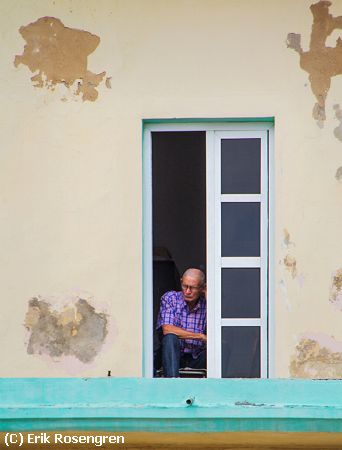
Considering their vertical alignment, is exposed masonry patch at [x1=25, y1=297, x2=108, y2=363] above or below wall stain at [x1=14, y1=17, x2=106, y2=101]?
below

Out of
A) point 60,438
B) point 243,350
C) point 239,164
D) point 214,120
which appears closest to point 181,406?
point 243,350

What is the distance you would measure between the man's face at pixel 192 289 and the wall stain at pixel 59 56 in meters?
1.59

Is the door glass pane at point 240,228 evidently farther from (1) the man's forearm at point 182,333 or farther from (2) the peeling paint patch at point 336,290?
(1) the man's forearm at point 182,333

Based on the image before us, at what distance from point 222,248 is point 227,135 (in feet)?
2.57

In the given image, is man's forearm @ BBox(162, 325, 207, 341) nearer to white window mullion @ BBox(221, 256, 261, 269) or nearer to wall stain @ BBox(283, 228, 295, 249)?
white window mullion @ BBox(221, 256, 261, 269)

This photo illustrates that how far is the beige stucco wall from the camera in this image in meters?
11.3

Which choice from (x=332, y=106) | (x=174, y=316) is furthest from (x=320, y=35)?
(x=174, y=316)

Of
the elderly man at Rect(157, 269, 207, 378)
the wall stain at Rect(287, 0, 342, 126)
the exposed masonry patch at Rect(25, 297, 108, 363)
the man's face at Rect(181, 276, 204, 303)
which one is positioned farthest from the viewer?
the man's face at Rect(181, 276, 204, 303)

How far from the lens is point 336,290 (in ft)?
37.0

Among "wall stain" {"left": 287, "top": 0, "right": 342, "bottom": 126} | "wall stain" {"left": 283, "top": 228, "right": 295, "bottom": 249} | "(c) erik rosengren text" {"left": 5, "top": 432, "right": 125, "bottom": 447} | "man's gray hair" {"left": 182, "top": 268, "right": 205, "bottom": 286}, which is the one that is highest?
"wall stain" {"left": 287, "top": 0, "right": 342, "bottom": 126}

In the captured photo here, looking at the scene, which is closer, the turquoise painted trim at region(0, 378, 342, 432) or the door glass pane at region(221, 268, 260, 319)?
the turquoise painted trim at region(0, 378, 342, 432)

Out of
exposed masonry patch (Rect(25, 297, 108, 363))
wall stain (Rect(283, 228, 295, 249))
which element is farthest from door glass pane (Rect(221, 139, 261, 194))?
exposed masonry patch (Rect(25, 297, 108, 363))

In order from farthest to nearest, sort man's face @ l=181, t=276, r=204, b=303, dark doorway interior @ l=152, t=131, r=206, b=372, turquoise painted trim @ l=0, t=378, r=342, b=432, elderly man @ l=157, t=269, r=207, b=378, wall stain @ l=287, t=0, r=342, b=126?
dark doorway interior @ l=152, t=131, r=206, b=372, man's face @ l=181, t=276, r=204, b=303, elderly man @ l=157, t=269, r=207, b=378, wall stain @ l=287, t=0, r=342, b=126, turquoise painted trim @ l=0, t=378, r=342, b=432

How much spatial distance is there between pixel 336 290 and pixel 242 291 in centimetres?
66
